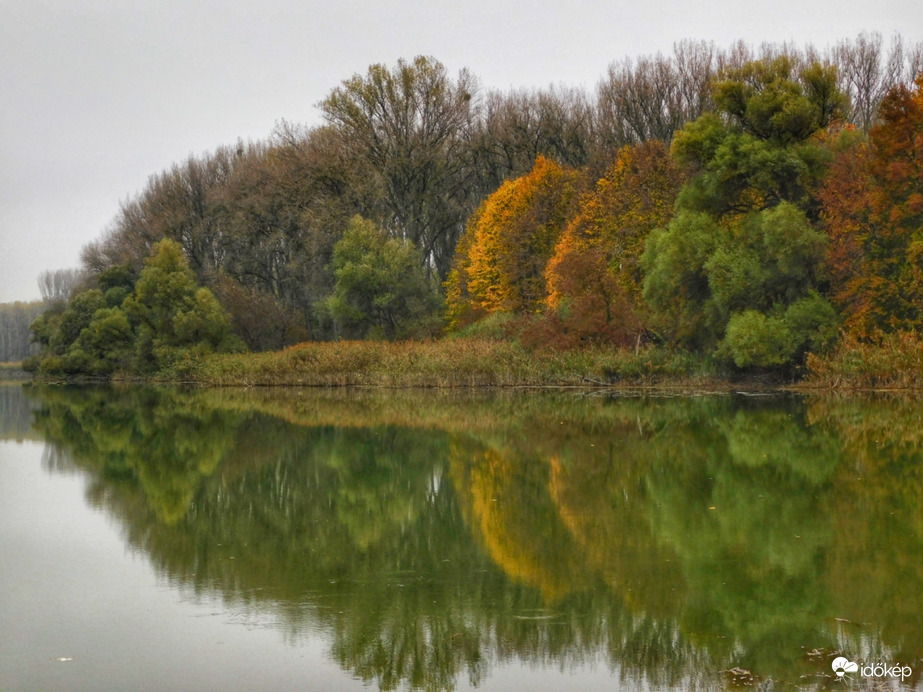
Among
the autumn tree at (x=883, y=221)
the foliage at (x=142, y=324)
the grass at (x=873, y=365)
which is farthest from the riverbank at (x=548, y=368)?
the foliage at (x=142, y=324)

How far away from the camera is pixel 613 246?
39344 mm

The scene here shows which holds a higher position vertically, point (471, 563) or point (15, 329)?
point (15, 329)

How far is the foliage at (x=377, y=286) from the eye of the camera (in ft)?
168

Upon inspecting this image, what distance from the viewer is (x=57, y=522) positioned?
1191 centimetres

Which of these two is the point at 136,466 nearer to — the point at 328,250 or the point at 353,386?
the point at 353,386

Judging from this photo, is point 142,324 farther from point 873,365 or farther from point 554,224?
point 873,365

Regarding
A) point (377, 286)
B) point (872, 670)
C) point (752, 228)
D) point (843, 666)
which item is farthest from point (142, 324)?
point (872, 670)

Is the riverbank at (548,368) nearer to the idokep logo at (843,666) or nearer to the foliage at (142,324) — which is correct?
the foliage at (142,324)

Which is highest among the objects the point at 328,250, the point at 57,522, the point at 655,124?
the point at 655,124

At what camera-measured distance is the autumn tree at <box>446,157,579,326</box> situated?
4616 centimetres

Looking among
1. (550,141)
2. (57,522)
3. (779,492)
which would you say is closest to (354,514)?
(57,522)

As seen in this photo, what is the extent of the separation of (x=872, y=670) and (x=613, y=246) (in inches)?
1348

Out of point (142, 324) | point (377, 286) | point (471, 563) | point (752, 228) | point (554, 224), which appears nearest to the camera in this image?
point (471, 563)

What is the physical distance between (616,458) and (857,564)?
7667 millimetres
